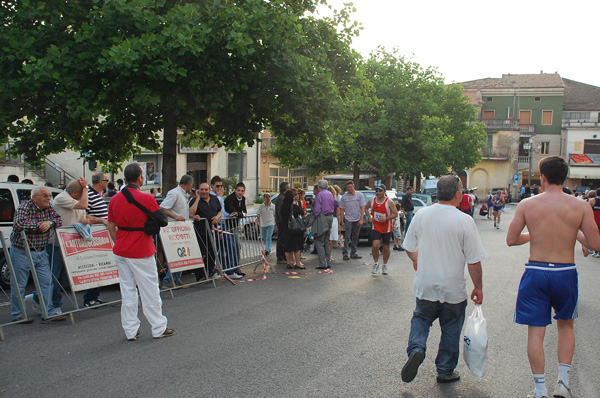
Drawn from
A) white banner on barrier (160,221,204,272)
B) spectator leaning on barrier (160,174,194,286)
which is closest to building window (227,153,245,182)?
spectator leaning on barrier (160,174,194,286)

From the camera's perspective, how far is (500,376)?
5336mm

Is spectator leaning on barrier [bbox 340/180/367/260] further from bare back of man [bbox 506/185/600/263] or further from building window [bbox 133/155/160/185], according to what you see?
building window [bbox 133/155/160/185]

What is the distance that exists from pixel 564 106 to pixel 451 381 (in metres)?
72.3

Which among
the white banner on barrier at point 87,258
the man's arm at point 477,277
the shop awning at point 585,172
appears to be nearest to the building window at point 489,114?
Answer: the shop awning at point 585,172

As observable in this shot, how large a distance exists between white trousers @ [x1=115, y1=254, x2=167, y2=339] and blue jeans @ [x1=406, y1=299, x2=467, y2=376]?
3.09m

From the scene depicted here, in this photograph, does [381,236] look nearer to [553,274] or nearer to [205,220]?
[205,220]

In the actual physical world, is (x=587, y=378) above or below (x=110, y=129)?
below

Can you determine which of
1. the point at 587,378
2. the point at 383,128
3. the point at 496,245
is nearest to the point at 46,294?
the point at 587,378

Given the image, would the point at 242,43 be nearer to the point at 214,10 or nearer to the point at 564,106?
the point at 214,10

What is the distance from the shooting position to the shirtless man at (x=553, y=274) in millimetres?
4648

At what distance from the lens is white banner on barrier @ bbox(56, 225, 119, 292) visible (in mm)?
7828

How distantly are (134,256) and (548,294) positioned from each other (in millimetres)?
4326

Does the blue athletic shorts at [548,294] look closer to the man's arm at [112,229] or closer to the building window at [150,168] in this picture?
the man's arm at [112,229]

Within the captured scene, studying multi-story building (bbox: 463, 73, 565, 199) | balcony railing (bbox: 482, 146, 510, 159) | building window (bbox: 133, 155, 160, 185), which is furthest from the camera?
multi-story building (bbox: 463, 73, 565, 199)
